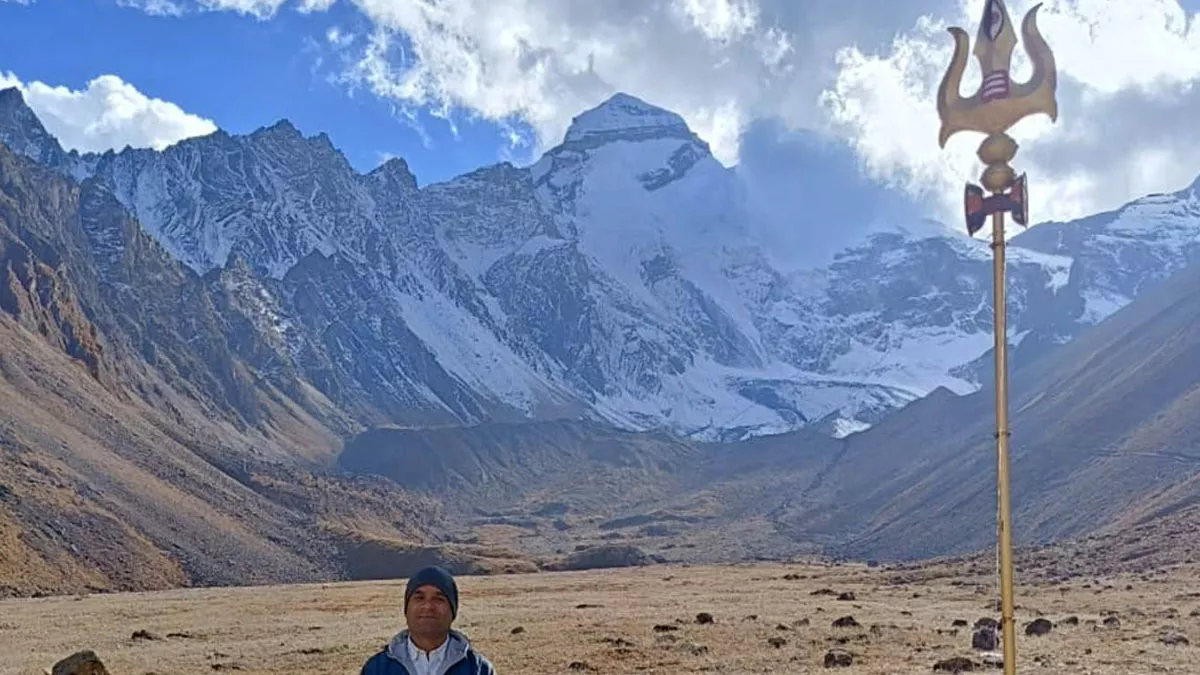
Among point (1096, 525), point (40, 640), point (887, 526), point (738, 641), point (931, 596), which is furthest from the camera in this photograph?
point (887, 526)

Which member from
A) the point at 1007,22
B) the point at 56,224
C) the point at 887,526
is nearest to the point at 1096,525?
the point at 887,526

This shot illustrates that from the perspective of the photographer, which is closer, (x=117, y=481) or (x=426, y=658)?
(x=426, y=658)

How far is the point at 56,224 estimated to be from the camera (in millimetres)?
184125

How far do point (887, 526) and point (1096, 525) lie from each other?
1666 inches

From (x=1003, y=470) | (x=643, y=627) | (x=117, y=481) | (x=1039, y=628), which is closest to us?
(x=1003, y=470)

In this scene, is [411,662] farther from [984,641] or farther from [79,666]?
[984,641]

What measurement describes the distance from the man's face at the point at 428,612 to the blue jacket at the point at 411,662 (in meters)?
0.10

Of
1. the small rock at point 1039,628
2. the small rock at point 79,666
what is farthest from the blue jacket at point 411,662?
the small rock at point 1039,628

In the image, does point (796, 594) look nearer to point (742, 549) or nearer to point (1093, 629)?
point (1093, 629)

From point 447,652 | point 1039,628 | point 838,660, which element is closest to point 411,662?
point 447,652

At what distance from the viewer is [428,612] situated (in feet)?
21.8

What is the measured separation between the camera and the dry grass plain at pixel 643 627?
1084 inches

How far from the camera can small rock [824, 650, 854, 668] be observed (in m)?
26.0

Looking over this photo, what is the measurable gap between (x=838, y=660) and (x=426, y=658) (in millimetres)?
21109
